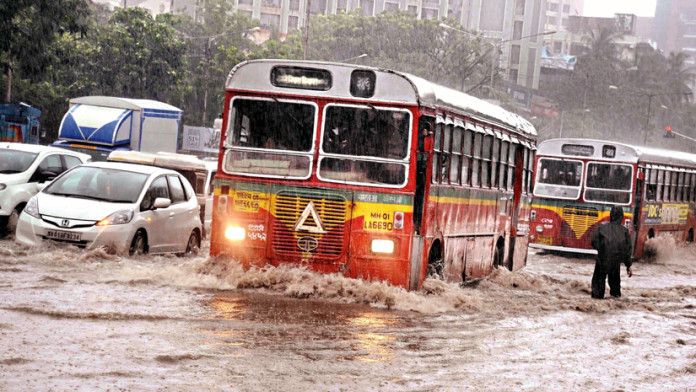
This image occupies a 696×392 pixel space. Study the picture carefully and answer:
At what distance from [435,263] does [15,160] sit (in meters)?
8.01

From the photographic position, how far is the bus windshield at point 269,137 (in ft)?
39.7

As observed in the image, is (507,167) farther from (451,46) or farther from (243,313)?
(451,46)

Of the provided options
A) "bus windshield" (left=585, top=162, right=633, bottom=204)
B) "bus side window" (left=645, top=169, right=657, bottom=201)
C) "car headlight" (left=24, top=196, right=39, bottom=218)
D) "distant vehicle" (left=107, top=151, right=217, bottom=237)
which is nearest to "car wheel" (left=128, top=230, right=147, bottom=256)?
"car headlight" (left=24, top=196, right=39, bottom=218)

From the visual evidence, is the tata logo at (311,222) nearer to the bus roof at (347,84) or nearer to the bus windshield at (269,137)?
the bus windshield at (269,137)

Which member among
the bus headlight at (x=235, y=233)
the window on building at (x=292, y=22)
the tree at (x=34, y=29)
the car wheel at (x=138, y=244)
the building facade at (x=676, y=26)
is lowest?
the car wheel at (x=138, y=244)

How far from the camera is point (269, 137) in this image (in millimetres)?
12242

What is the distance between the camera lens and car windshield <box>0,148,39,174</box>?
1719cm

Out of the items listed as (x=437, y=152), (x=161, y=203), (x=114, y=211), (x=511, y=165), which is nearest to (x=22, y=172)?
(x=161, y=203)

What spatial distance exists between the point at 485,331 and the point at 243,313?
258 centimetres

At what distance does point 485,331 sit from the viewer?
36.2 feet

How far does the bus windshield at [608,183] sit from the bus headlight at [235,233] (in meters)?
14.5

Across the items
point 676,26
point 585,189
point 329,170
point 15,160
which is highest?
point 676,26

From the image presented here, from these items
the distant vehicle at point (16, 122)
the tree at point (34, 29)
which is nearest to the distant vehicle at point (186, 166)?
the tree at point (34, 29)

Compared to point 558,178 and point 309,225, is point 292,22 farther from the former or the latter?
point 309,225
